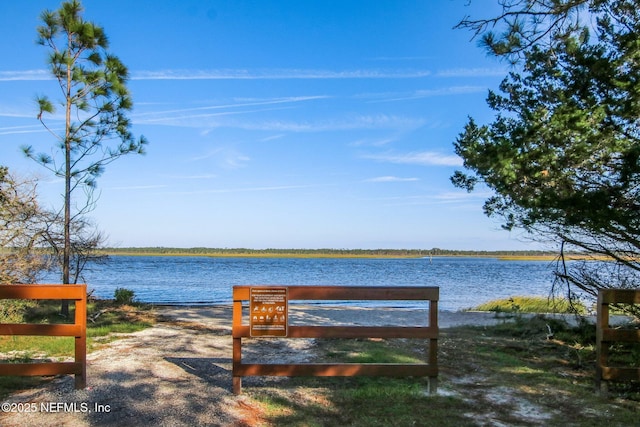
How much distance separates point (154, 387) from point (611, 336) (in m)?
5.05

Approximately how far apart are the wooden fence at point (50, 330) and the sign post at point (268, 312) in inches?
70.9

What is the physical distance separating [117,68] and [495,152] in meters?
9.45

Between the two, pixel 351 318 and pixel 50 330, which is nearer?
pixel 50 330

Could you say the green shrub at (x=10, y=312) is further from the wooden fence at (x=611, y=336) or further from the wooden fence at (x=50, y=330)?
the wooden fence at (x=611, y=336)

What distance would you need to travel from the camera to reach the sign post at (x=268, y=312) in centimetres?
504

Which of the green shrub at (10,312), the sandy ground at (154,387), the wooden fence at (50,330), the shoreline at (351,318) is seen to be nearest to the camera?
the sandy ground at (154,387)

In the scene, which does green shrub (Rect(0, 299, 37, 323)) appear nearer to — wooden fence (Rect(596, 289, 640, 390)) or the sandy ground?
the sandy ground

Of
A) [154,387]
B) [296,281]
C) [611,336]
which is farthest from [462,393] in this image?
[296,281]

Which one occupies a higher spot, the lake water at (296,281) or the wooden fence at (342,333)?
the wooden fence at (342,333)

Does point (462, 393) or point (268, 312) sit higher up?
point (268, 312)

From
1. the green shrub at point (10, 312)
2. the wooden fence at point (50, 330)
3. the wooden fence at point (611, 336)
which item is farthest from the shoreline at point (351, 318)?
the wooden fence at point (611, 336)

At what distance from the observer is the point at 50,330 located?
5.06m

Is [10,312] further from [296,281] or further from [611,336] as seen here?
[296,281]

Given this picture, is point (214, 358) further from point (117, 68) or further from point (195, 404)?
point (117, 68)
